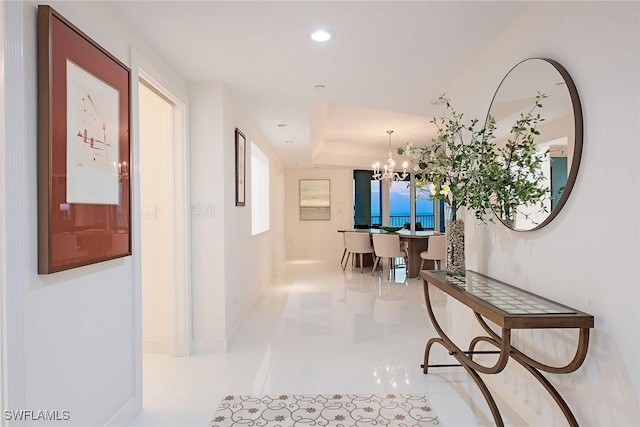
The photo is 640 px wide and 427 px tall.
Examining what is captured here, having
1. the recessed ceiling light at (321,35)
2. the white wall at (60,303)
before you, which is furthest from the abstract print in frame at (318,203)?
the white wall at (60,303)

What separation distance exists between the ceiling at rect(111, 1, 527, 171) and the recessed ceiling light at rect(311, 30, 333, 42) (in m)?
0.04

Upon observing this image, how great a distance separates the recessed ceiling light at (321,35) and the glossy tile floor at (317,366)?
2.24 meters

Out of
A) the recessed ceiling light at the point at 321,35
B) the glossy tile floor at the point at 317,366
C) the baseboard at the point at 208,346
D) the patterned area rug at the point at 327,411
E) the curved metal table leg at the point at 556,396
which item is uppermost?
the recessed ceiling light at the point at 321,35

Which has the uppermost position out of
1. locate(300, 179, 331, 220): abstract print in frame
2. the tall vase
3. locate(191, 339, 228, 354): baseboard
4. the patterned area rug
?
locate(300, 179, 331, 220): abstract print in frame

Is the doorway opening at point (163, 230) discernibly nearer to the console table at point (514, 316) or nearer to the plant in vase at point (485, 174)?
the plant in vase at point (485, 174)

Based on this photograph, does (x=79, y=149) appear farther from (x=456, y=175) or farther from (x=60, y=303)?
(x=456, y=175)

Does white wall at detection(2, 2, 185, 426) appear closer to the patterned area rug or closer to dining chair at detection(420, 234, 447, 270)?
the patterned area rug

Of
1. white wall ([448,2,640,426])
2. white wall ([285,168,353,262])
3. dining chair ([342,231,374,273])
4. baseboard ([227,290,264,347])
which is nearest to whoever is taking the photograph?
white wall ([448,2,640,426])

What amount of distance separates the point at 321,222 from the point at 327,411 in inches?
293

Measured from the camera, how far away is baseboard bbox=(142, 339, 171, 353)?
3.31 meters

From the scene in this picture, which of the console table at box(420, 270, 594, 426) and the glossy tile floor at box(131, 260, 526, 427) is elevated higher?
the console table at box(420, 270, 594, 426)

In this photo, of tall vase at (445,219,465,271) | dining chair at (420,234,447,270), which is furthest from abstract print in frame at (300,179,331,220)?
tall vase at (445,219,465,271)

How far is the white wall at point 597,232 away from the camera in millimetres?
1475

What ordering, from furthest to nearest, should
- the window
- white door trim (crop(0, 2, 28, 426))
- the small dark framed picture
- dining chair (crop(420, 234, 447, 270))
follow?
dining chair (crop(420, 234, 447, 270))
the window
the small dark framed picture
white door trim (crop(0, 2, 28, 426))
